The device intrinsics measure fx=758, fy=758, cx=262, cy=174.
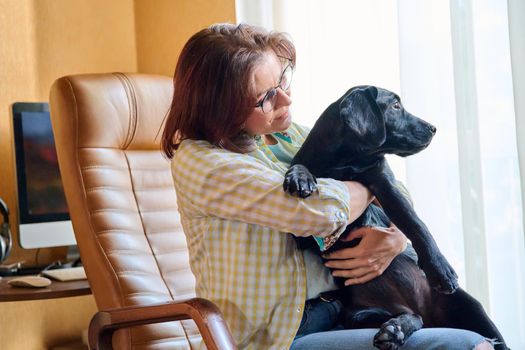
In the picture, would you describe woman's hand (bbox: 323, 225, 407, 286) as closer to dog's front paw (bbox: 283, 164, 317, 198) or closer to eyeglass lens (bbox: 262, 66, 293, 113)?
dog's front paw (bbox: 283, 164, 317, 198)

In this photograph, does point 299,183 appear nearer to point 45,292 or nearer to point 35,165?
point 45,292

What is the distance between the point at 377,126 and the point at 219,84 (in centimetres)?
29

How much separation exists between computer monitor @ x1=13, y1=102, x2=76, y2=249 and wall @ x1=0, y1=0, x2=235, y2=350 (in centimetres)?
19

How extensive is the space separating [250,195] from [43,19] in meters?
1.65

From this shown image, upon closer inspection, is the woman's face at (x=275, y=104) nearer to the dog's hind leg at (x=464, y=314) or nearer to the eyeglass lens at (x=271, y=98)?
the eyeglass lens at (x=271, y=98)

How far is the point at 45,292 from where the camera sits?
5.99 feet

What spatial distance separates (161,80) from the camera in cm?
208

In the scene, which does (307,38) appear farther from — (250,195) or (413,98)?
(250,195)

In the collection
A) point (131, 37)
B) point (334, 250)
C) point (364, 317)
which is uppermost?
point (131, 37)

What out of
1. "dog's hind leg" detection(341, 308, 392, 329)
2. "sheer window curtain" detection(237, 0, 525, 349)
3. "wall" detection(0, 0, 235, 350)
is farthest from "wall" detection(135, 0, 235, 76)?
"dog's hind leg" detection(341, 308, 392, 329)

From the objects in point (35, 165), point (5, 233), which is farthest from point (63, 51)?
point (5, 233)

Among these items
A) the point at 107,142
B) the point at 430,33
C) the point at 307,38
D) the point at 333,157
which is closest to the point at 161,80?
the point at 107,142

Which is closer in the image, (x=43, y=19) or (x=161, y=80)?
(x=161, y=80)

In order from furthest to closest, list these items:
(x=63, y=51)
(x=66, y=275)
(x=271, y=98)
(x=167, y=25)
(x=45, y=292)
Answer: (x=167, y=25), (x=63, y=51), (x=66, y=275), (x=45, y=292), (x=271, y=98)
